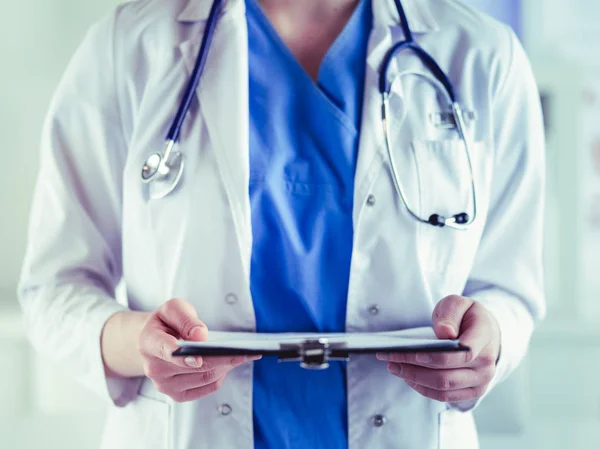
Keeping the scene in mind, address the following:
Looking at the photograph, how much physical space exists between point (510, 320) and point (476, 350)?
0.15 metres

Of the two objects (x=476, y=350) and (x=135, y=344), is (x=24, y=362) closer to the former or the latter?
(x=135, y=344)

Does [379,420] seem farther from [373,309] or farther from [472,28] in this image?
[472,28]

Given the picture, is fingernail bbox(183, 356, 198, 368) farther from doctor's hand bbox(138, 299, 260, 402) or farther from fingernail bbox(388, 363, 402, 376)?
fingernail bbox(388, 363, 402, 376)

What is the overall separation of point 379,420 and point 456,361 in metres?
0.15

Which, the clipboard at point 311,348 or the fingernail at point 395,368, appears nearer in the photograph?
the clipboard at point 311,348

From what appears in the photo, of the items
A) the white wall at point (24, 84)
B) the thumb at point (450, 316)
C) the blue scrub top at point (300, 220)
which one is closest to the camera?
the thumb at point (450, 316)

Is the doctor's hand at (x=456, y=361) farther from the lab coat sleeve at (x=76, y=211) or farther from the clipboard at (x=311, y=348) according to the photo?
the lab coat sleeve at (x=76, y=211)

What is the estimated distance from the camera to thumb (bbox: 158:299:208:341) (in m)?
0.66

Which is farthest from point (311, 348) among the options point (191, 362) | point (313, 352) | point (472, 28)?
point (472, 28)

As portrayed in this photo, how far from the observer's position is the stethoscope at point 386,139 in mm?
822

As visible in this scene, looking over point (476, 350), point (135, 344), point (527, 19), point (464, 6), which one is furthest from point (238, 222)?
point (527, 19)

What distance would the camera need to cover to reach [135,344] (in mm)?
792

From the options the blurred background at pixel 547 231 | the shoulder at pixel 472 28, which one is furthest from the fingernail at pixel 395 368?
the blurred background at pixel 547 231

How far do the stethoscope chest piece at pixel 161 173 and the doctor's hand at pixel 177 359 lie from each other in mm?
170
